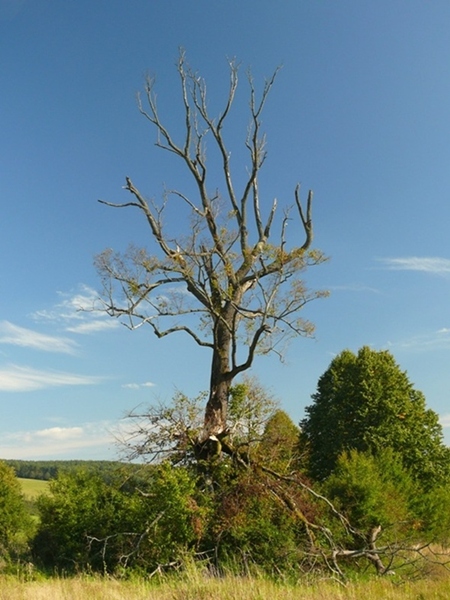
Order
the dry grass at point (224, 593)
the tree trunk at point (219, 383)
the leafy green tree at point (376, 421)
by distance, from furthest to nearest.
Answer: the leafy green tree at point (376, 421) < the tree trunk at point (219, 383) < the dry grass at point (224, 593)

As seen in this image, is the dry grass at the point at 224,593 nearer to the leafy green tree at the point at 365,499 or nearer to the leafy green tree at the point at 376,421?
the leafy green tree at the point at 365,499

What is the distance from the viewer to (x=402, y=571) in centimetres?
1399

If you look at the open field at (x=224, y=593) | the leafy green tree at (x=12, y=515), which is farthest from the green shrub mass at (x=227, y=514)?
the leafy green tree at (x=12, y=515)

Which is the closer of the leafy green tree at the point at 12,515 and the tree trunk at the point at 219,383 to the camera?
the tree trunk at the point at 219,383

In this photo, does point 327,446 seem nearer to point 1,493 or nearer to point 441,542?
point 441,542

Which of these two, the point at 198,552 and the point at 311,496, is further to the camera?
the point at 311,496

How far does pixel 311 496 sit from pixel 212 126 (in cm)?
1150

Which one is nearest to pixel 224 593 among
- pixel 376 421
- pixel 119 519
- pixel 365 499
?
pixel 119 519

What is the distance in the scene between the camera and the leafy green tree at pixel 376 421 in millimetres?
28516

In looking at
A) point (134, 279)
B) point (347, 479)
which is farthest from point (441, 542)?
point (134, 279)

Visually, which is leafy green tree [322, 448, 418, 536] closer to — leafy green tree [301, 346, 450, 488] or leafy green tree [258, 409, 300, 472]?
leafy green tree [258, 409, 300, 472]

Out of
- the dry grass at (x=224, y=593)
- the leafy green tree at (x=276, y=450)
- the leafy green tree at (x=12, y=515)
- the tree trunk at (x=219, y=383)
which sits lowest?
the leafy green tree at (x=12, y=515)

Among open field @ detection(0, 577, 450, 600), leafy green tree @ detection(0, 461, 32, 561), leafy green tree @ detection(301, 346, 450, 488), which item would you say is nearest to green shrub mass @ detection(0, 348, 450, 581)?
open field @ detection(0, 577, 450, 600)

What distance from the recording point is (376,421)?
1150 inches
